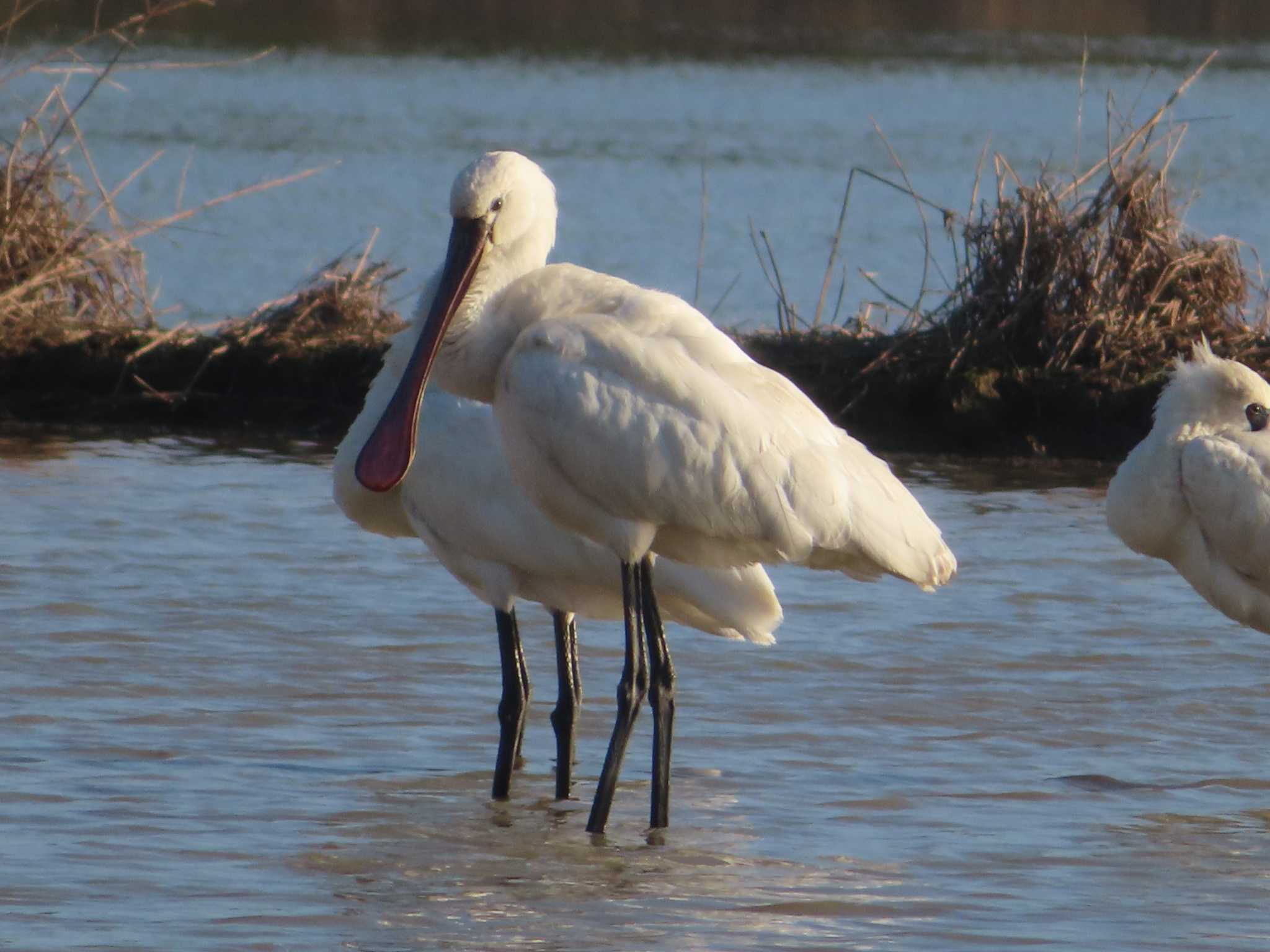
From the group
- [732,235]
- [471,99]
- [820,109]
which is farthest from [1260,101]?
[732,235]

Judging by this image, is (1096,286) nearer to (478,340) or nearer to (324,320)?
(324,320)

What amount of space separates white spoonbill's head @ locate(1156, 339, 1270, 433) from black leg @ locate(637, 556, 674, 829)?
2073mm

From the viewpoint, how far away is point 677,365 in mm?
4934

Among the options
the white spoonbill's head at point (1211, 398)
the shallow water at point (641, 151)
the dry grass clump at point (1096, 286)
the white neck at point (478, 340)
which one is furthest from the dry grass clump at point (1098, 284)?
the white neck at point (478, 340)

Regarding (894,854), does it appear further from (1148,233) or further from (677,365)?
(1148,233)

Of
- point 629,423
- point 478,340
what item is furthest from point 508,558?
point 629,423

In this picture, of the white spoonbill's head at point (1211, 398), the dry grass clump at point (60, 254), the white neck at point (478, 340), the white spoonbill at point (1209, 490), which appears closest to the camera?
the white neck at point (478, 340)

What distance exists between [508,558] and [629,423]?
1.00 metres

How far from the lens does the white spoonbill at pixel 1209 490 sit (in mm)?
6504

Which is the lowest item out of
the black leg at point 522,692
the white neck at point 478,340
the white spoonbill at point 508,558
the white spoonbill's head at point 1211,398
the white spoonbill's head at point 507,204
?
the black leg at point 522,692

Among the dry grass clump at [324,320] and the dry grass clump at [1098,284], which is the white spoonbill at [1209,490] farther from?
the dry grass clump at [324,320]

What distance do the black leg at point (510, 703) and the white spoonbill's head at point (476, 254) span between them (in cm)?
75

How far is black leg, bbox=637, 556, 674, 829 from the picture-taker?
5.39 metres

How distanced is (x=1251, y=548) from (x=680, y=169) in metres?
15.5
